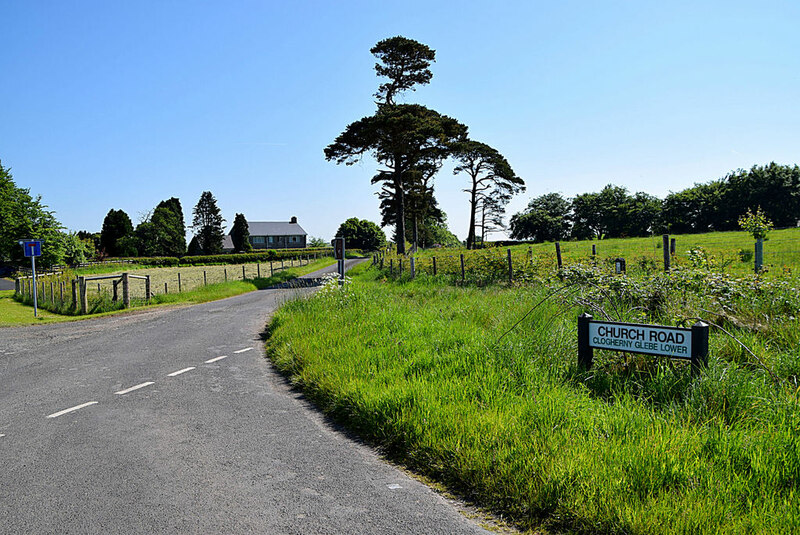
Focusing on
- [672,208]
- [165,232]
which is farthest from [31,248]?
[672,208]

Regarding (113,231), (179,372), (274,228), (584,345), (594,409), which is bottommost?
(179,372)

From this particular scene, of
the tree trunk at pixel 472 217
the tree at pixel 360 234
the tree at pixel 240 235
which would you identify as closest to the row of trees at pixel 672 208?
the tree trunk at pixel 472 217

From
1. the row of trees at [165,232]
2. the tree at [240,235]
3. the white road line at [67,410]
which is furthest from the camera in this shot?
the tree at [240,235]

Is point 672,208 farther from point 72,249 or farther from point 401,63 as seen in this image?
point 72,249

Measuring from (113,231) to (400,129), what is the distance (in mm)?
68159

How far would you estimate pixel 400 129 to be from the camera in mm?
31734

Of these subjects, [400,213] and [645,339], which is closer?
[645,339]

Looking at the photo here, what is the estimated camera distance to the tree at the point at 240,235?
314 ft

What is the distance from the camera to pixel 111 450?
189 inches

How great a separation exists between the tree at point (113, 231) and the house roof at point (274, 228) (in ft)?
102

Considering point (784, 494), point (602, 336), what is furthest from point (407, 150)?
point (784, 494)

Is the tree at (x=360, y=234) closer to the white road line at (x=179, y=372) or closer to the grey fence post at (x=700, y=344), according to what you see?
the white road line at (x=179, y=372)

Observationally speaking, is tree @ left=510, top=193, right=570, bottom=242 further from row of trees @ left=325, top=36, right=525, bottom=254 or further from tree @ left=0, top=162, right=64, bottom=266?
tree @ left=0, top=162, right=64, bottom=266

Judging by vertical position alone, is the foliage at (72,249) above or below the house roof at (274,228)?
below
